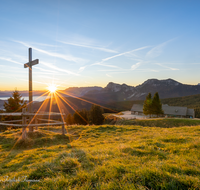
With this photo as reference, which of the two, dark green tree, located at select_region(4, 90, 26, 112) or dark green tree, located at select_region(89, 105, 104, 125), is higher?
dark green tree, located at select_region(4, 90, 26, 112)

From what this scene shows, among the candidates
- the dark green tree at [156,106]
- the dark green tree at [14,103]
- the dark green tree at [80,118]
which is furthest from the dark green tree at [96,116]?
the dark green tree at [156,106]

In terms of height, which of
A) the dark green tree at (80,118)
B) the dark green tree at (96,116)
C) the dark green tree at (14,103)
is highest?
the dark green tree at (14,103)

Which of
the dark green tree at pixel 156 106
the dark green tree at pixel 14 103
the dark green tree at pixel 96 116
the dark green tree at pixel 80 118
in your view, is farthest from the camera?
the dark green tree at pixel 80 118

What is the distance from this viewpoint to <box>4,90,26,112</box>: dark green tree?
1209 inches

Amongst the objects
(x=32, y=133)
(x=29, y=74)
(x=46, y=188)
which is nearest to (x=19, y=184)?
(x=46, y=188)

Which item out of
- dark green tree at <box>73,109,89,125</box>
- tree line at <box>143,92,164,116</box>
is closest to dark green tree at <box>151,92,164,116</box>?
tree line at <box>143,92,164,116</box>

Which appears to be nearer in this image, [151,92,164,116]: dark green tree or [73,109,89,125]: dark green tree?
[151,92,164,116]: dark green tree

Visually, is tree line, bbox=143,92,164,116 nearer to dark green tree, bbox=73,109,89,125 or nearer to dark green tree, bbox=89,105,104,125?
dark green tree, bbox=89,105,104,125

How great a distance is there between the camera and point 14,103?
3120 centimetres

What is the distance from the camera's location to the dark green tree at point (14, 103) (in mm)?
30703

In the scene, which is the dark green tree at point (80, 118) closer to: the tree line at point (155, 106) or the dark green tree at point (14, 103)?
the dark green tree at point (14, 103)

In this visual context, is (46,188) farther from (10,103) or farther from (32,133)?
(10,103)

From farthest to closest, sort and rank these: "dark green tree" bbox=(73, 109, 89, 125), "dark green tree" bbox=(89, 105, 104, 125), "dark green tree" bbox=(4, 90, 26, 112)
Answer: "dark green tree" bbox=(73, 109, 89, 125), "dark green tree" bbox=(89, 105, 104, 125), "dark green tree" bbox=(4, 90, 26, 112)

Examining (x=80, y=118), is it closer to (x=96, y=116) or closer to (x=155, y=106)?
(x=96, y=116)
